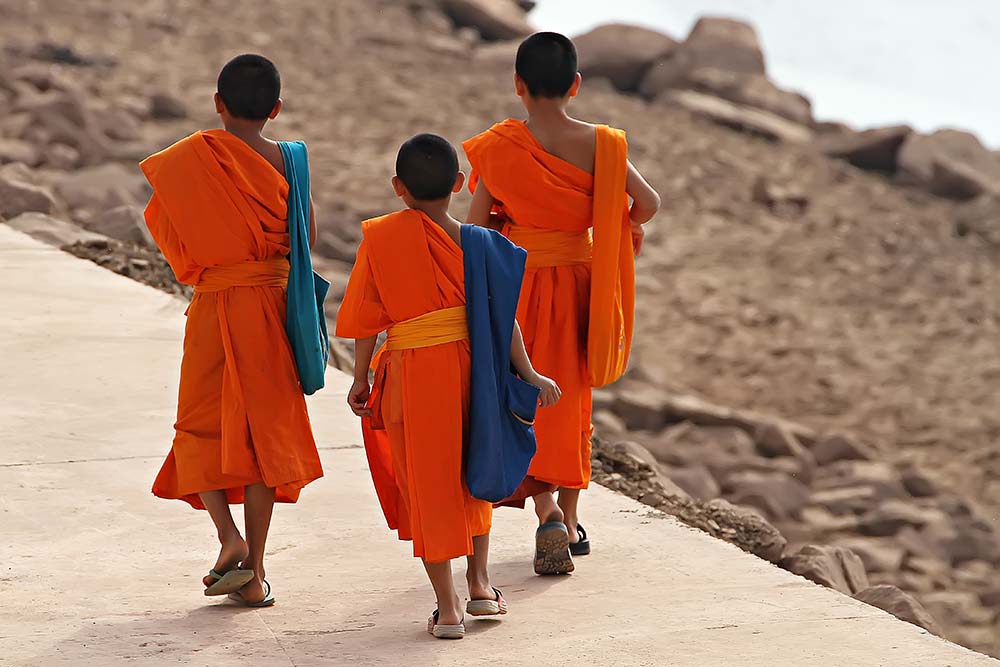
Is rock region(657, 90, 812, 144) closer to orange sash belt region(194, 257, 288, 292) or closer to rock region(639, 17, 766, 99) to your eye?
rock region(639, 17, 766, 99)

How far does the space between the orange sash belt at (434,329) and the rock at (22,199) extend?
25.3 feet

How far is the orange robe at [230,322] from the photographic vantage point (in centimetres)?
439

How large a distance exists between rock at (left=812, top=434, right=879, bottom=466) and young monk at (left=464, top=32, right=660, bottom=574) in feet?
20.2

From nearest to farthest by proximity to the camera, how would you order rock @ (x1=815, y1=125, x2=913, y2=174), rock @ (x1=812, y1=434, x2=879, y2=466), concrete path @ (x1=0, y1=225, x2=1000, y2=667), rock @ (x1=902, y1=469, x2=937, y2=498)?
concrete path @ (x1=0, y1=225, x2=1000, y2=667) → rock @ (x1=902, y1=469, x2=937, y2=498) → rock @ (x1=812, y1=434, x2=879, y2=466) → rock @ (x1=815, y1=125, x2=913, y2=174)

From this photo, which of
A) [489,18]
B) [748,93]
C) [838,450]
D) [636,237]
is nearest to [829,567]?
[636,237]

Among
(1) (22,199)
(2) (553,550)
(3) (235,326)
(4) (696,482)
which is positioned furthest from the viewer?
(1) (22,199)

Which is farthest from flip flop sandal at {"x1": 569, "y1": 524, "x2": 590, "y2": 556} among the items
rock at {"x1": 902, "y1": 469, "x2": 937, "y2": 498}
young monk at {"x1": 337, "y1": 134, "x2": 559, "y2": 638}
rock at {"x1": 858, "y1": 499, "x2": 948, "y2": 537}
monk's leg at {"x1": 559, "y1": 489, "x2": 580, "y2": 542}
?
rock at {"x1": 902, "y1": 469, "x2": 937, "y2": 498}

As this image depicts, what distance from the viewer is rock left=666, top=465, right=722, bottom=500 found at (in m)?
8.98

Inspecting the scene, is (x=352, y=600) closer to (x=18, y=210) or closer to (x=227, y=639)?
(x=227, y=639)

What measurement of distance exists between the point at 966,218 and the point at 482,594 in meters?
17.3

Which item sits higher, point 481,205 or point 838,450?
point 481,205

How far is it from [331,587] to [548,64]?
177 cm

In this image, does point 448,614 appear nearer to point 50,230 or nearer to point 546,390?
point 546,390

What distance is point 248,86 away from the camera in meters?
4.41
